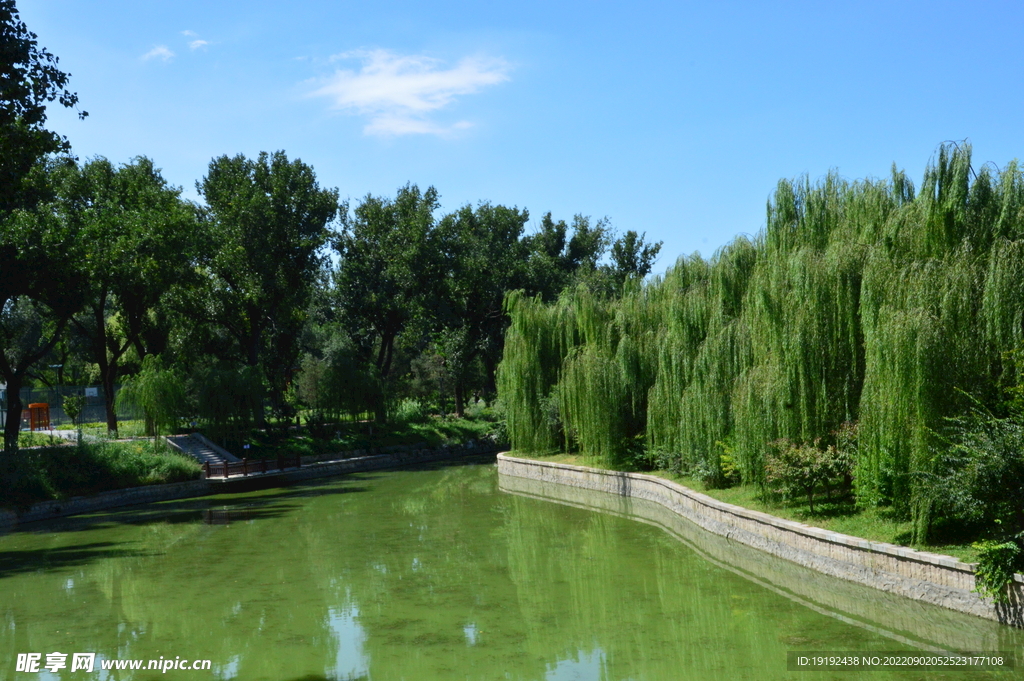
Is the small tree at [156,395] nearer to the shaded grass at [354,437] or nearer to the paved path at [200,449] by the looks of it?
the paved path at [200,449]

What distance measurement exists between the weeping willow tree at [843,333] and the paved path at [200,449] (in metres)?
17.0

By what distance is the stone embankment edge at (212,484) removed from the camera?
26.1 meters

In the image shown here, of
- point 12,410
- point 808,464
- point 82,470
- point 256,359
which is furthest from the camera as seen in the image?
point 256,359

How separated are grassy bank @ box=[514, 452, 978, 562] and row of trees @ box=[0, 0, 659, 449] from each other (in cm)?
1083

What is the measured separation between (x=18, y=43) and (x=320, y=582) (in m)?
11.4

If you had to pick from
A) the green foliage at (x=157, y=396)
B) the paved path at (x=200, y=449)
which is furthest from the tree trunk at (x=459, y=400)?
the green foliage at (x=157, y=396)

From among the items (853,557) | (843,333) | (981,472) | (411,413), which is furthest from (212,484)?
(981,472)

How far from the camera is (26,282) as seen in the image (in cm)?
2936

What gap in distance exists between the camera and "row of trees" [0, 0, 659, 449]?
3186 cm

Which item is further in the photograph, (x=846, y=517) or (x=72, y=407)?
(x=72, y=407)

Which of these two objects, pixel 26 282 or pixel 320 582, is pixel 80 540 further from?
pixel 26 282

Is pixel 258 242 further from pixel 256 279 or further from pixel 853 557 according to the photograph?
pixel 853 557

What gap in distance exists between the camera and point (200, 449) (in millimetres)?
36344

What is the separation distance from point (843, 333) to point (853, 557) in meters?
4.01
